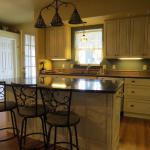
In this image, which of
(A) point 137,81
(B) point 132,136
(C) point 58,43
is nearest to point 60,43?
(C) point 58,43

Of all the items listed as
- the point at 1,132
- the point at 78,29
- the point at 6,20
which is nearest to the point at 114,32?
the point at 78,29

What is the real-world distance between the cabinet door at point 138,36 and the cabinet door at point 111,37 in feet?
1.44

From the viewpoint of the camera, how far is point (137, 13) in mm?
3871

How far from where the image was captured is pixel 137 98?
12.8 feet

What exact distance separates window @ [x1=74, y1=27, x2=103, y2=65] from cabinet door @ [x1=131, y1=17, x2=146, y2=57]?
1.08 metres

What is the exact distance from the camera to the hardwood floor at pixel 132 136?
2.60m

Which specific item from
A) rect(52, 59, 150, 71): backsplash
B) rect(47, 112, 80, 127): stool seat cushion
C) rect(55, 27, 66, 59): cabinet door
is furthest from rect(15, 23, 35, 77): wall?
rect(47, 112, 80, 127): stool seat cushion

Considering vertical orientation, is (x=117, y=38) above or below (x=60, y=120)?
above

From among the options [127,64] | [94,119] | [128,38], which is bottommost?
[94,119]

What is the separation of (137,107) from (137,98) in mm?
206

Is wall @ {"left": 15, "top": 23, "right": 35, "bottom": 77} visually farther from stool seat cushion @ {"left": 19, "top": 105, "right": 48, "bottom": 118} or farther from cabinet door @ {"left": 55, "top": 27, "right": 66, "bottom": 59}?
stool seat cushion @ {"left": 19, "top": 105, "right": 48, "bottom": 118}

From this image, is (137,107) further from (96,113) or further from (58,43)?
(58,43)

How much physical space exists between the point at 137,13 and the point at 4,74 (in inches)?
186

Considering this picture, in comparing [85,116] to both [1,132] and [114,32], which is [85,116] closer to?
[1,132]
